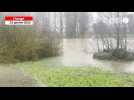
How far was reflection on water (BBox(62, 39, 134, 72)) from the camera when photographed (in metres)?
4.62

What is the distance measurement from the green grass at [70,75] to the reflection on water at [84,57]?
0.10 m

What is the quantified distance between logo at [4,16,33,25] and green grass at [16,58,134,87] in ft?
2.65

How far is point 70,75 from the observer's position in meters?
4.55

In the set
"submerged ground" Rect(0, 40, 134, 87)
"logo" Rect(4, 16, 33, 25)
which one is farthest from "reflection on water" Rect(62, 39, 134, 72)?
"logo" Rect(4, 16, 33, 25)

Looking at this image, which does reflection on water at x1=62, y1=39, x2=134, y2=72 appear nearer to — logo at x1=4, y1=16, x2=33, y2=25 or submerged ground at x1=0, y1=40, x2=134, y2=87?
submerged ground at x1=0, y1=40, x2=134, y2=87

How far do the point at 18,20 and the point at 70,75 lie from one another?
1.46 m

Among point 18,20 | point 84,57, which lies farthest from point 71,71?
point 18,20

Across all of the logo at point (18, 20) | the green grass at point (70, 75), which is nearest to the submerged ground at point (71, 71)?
the green grass at point (70, 75)

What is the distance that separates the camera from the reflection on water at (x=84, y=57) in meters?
4.62

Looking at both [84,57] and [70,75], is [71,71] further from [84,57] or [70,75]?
[84,57]

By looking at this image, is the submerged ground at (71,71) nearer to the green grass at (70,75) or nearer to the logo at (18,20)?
the green grass at (70,75)

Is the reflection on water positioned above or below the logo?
below

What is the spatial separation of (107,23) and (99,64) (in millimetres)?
828
